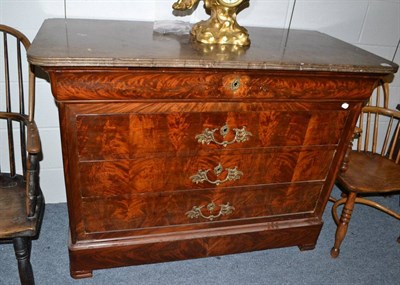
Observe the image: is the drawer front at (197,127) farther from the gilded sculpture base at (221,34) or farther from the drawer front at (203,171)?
the gilded sculpture base at (221,34)

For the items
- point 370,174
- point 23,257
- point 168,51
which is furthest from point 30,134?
point 370,174

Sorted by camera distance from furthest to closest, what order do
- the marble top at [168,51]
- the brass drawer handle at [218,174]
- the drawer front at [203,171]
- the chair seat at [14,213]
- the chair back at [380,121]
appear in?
the chair back at [380,121]
the brass drawer handle at [218,174]
the drawer front at [203,171]
the chair seat at [14,213]
the marble top at [168,51]

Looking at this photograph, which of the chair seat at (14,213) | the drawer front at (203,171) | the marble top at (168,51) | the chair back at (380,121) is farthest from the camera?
the chair back at (380,121)

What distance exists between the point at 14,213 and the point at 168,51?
852mm

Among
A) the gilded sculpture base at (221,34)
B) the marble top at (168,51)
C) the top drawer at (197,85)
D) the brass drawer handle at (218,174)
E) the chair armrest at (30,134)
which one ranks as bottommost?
the brass drawer handle at (218,174)

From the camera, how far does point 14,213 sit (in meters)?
1.34

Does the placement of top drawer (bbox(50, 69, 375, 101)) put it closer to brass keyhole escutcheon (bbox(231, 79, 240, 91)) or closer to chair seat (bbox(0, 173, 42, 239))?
brass keyhole escutcheon (bbox(231, 79, 240, 91))

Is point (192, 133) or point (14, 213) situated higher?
point (192, 133)

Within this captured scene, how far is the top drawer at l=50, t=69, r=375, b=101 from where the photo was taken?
3.93ft

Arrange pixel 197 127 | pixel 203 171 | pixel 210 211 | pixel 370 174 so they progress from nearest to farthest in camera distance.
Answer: pixel 197 127 < pixel 203 171 < pixel 210 211 < pixel 370 174

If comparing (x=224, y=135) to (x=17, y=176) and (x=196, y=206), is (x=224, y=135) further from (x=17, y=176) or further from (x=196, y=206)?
(x=17, y=176)

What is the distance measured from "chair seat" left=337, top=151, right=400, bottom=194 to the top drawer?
0.51 metres

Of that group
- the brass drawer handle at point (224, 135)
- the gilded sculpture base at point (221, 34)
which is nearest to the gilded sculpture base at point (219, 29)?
the gilded sculpture base at point (221, 34)

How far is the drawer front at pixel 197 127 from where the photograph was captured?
4.30 feet
